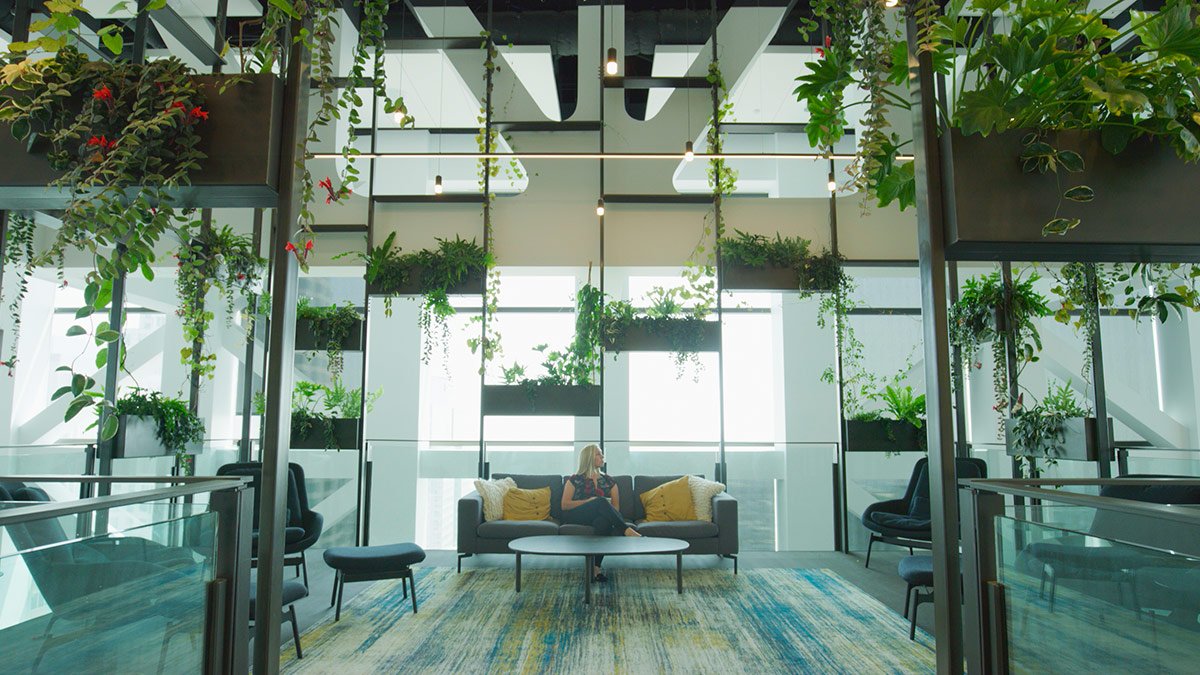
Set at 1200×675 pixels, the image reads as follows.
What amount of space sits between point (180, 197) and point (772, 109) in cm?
711

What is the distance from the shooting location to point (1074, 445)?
230 inches

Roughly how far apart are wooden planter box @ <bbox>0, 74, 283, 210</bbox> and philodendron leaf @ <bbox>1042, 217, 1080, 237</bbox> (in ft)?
8.53

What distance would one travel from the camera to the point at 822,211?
322 inches

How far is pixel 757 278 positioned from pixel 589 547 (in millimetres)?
3243

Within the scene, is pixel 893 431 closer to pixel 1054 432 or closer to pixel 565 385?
pixel 1054 432

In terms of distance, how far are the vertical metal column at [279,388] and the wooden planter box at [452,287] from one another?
4725 mm

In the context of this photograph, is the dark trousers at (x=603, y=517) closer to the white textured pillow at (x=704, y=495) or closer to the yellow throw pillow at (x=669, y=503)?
the yellow throw pillow at (x=669, y=503)

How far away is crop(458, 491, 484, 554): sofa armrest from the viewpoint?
22.2 ft

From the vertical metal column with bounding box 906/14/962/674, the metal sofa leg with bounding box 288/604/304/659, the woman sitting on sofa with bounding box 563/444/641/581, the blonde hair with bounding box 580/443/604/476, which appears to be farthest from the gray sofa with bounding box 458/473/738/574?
the vertical metal column with bounding box 906/14/962/674

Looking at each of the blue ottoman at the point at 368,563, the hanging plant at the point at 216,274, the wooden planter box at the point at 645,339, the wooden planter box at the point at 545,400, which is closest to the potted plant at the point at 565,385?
the wooden planter box at the point at 545,400

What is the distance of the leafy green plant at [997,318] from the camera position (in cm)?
629

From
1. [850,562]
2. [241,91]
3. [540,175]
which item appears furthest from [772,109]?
[241,91]

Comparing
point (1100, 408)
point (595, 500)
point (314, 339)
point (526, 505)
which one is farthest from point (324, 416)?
point (1100, 408)

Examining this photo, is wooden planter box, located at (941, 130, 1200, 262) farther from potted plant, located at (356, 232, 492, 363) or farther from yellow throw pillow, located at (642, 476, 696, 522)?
potted plant, located at (356, 232, 492, 363)
